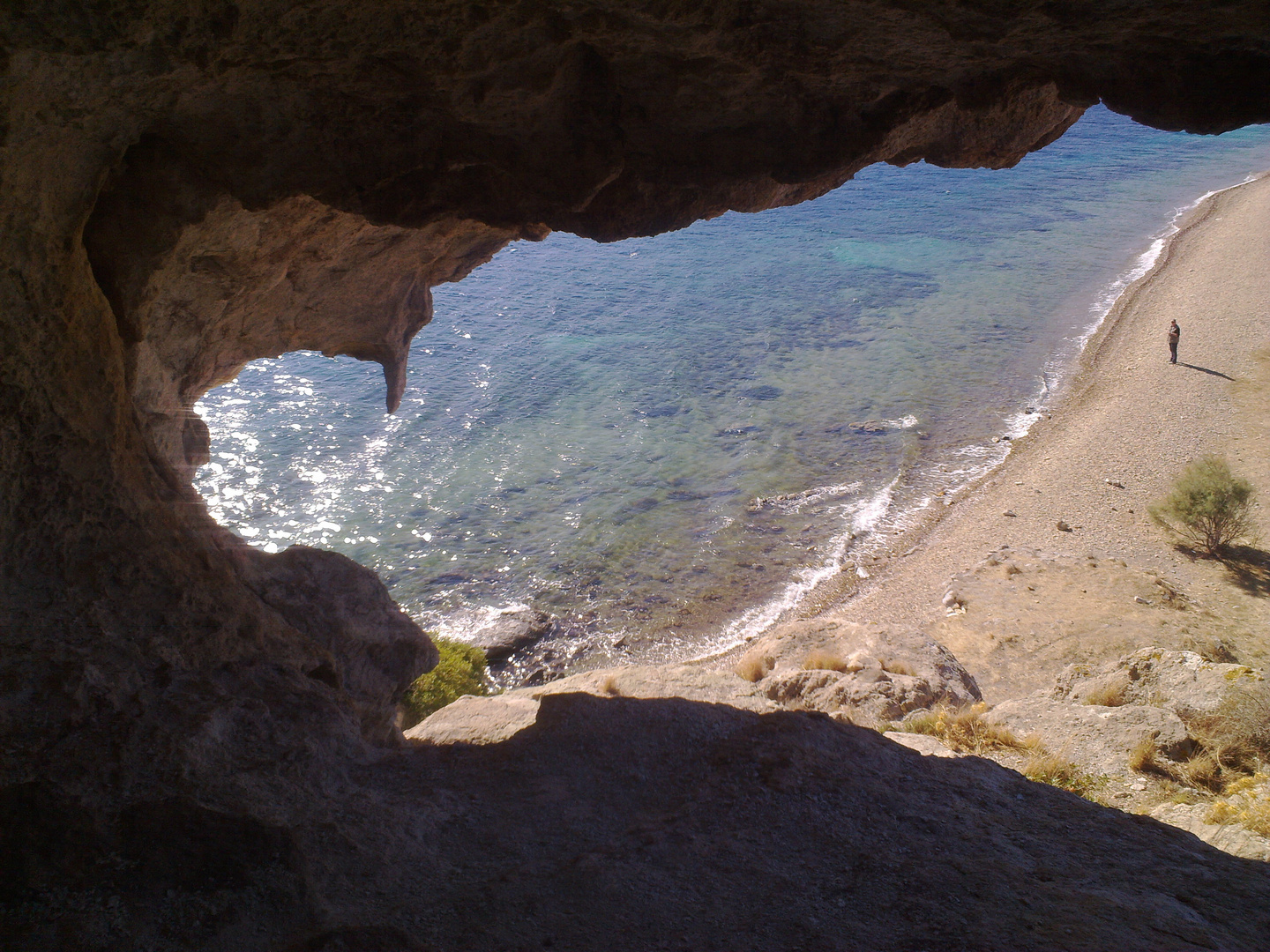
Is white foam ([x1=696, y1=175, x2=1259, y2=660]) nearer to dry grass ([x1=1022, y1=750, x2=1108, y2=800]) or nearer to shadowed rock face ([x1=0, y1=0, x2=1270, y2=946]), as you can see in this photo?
dry grass ([x1=1022, y1=750, x2=1108, y2=800])

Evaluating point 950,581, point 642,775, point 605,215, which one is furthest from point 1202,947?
point 950,581

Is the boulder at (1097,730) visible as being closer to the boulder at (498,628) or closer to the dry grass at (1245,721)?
the dry grass at (1245,721)

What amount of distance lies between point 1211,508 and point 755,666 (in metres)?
12.6

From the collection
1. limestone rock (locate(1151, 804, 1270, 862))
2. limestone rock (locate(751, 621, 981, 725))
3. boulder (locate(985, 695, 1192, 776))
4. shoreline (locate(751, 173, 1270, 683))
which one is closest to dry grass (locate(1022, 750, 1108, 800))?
boulder (locate(985, 695, 1192, 776))

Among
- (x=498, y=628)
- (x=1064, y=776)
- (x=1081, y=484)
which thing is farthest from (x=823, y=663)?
(x=1081, y=484)

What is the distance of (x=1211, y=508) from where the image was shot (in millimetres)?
18000

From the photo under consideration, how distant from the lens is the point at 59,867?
545 cm

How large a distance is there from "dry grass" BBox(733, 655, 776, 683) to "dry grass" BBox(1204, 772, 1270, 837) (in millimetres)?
6406

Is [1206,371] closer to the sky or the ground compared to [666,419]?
closer to the ground

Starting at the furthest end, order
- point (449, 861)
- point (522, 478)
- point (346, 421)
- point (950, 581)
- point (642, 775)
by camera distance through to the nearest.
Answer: point (346, 421) < point (522, 478) < point (950, 581) < point (642, 775) < point (449, 861)

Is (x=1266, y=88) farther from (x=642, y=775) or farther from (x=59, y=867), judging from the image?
(x=59, y=867)

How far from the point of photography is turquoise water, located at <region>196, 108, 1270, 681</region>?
2017 centimetres

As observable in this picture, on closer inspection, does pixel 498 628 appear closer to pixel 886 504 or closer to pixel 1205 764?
pixel 886 504

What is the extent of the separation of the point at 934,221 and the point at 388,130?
50.6 meters
